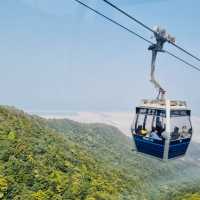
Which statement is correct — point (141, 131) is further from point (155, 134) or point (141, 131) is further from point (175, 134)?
point (175, 134)

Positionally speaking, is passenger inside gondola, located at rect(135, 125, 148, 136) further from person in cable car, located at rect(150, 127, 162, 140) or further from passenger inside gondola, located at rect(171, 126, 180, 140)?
passenger inside gondola, located at rect(171, 126, 180, 140)

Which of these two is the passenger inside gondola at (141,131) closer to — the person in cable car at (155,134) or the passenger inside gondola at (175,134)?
the person in cable car at (155,134)

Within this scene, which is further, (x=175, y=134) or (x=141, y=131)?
(x=141, y=131)

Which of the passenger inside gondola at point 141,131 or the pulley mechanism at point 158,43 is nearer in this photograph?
the pulley mechanism at point 158,43

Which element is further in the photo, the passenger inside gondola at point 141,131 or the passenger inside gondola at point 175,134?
the passenger inside gondola at point 141,131

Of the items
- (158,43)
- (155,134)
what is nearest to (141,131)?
(155,134)

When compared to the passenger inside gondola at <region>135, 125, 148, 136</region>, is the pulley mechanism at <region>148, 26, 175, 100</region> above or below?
above

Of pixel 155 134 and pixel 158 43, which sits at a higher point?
pixel 158 43

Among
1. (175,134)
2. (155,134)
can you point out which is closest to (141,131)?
(155,134)

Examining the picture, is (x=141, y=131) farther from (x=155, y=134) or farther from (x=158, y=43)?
(x=158, y=43)

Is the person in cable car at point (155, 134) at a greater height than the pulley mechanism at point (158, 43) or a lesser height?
lesser

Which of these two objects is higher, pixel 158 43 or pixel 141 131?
pixel 158 43
